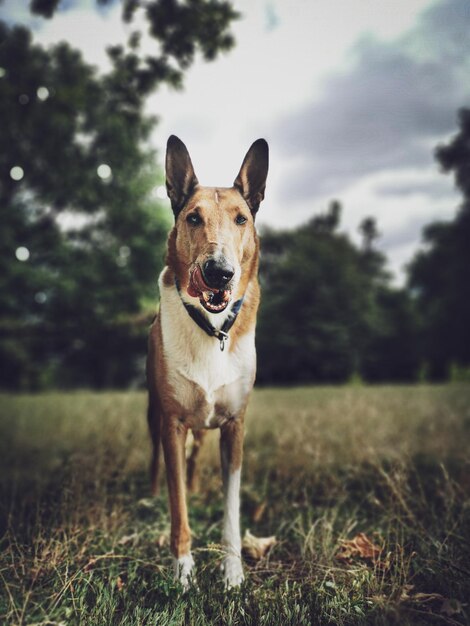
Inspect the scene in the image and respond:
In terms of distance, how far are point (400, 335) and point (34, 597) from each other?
38.4m

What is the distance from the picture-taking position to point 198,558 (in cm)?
303

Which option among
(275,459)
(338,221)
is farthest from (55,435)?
(338,221)

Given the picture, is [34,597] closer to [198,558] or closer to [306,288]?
[198,558]

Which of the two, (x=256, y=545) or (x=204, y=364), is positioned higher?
(x=204, y=364)

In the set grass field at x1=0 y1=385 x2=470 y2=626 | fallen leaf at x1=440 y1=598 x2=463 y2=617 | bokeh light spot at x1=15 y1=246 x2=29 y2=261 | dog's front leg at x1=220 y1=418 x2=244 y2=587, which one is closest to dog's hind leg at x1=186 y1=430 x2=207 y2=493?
grass field at x1=0 y1=385 x2=470 y2=626

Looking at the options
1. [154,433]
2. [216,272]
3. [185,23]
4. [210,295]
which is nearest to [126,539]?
[154,433]

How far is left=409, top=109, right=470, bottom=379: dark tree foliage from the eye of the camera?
2886 centimetres

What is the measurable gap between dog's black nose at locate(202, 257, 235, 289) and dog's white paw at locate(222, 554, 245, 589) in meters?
1.55

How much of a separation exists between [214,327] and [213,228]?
56 centimetres

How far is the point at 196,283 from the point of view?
95.5 inches

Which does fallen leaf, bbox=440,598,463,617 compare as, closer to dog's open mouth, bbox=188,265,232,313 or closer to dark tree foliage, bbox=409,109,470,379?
dog's open mouth, bbox=188,265,232,313

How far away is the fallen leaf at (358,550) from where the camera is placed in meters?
2.78

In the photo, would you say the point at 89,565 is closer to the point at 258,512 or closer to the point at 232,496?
the point at 232,496

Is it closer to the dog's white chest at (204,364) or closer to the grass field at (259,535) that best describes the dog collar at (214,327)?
the dog's white chest at (204,364)
